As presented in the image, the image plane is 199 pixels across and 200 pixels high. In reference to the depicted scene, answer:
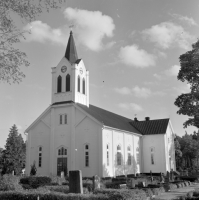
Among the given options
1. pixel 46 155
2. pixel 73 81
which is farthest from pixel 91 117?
pixel 46 155

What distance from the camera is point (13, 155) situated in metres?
60.3

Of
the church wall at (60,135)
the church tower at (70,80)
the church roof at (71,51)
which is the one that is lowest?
the church wall at (60,135)

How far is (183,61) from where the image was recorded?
23.2 meters

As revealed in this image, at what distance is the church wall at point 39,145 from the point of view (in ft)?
110

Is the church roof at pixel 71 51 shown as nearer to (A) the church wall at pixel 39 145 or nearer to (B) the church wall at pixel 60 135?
(B) the church wall at pixel 60 135

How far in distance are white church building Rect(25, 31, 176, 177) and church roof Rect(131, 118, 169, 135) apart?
5095mm

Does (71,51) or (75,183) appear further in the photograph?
(71,51)

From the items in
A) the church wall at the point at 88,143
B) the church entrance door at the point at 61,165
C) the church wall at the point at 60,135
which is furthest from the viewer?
the church wall at the point at 60,135

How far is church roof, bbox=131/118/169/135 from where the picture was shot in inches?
1663

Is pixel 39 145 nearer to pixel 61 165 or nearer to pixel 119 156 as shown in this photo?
pixel 61 165

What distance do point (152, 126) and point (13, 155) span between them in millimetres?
33160

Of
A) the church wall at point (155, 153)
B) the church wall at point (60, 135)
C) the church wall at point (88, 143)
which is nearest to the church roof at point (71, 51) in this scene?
the church wall at point (60, 135)

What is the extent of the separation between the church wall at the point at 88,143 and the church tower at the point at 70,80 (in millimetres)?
2356

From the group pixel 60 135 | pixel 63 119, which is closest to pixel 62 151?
pixel 60 135
